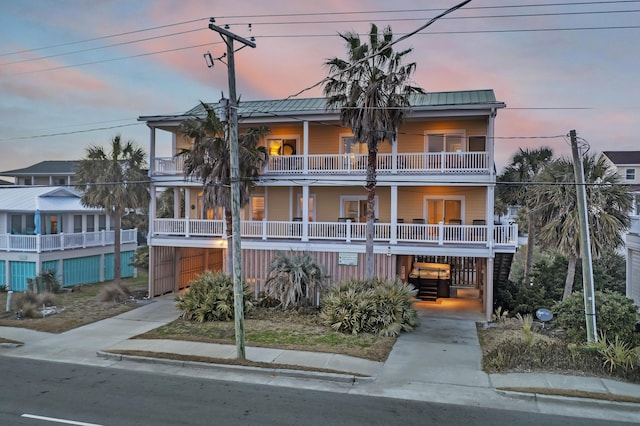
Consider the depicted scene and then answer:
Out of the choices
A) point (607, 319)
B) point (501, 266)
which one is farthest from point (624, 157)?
point (607, 319)

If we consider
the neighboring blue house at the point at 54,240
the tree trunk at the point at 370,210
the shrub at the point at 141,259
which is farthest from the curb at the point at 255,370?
the neighboring blue house at the point at 54,240

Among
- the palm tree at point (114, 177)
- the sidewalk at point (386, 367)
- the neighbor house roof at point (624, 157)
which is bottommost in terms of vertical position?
the sidewalk at point (386, 367)

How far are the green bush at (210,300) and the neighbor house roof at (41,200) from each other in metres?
11.4

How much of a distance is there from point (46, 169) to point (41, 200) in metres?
19.3

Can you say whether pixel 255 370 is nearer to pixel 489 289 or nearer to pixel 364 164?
pixel 489 289

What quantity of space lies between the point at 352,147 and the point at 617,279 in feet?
51.8

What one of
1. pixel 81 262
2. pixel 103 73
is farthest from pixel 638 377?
pixel 81 262

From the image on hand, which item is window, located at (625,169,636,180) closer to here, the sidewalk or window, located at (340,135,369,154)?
window, located at (340,135,369,154)

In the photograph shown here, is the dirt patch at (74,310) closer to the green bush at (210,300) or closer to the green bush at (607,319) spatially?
the green bush at (210,300)

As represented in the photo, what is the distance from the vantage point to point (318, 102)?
77.9 ft

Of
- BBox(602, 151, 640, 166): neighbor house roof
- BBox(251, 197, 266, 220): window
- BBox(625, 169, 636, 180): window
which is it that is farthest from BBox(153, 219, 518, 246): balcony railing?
BBox(625, 169, 636, 180): window

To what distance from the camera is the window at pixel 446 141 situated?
2002 centimetres

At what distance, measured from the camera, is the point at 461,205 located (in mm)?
20375

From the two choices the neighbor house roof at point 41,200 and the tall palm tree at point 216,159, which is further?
the neighbor house roof at point 41,200
